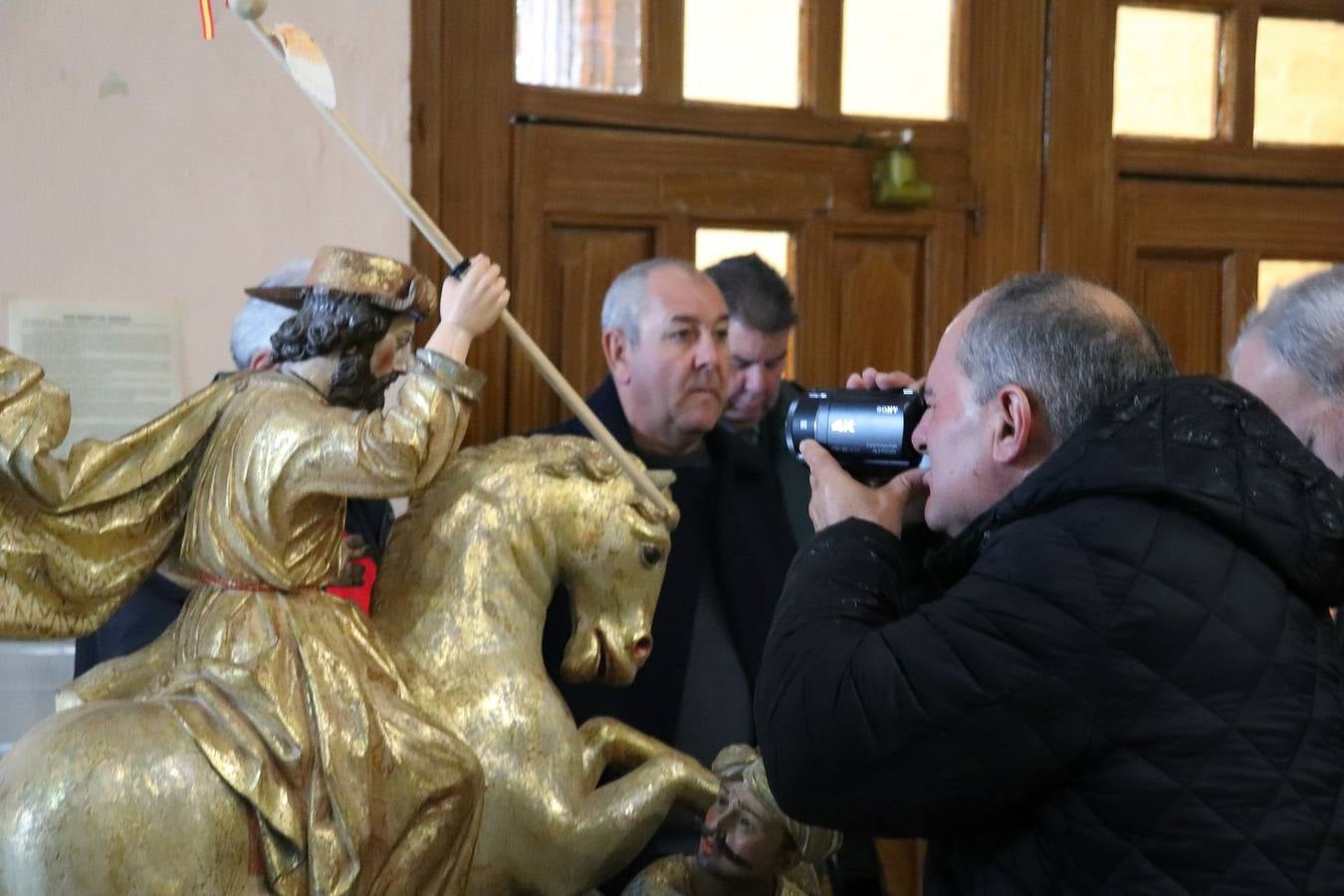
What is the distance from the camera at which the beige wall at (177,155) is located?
2213 mm

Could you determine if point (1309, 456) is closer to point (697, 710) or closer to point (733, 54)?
point (697, 710)

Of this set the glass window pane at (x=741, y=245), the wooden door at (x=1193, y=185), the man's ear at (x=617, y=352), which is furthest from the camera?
the wooden door at (x=1193, y=185)

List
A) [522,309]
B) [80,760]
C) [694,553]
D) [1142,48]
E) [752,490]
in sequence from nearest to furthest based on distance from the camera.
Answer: [80,760]
[694,553]
[752,490]
[522,309]
[1142,48]

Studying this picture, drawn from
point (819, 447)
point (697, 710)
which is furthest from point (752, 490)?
point (819, 447)

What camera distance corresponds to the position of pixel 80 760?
1249mm

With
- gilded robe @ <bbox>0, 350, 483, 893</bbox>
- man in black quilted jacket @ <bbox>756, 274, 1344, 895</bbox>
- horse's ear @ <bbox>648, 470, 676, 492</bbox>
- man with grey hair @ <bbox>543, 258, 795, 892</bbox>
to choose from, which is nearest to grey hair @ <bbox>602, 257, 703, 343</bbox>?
man with grey hair @ <bbox>543, 258, 795, 892</bbox>

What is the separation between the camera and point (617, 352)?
2.41 metres

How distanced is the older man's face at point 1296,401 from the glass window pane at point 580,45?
142cm

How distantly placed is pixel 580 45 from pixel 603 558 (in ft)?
4.73

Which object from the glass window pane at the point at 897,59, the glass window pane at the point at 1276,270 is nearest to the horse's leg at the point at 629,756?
the glass window pane at the point at 897,59

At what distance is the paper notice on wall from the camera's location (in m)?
2.24

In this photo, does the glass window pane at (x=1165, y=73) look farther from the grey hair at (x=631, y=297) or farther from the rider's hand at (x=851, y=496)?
the rider's hand at (x=851, y=496)

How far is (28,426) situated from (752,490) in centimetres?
119

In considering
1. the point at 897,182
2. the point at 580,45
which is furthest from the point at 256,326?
the point at 897,182
